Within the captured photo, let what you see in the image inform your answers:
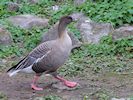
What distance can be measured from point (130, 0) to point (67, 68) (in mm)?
3765

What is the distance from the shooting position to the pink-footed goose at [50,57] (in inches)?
281

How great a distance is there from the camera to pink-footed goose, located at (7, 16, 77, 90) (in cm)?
714

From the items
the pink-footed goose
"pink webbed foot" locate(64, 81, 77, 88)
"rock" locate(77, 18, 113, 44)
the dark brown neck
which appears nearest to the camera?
the pink-footed goose

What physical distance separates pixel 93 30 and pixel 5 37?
1953 millimetres

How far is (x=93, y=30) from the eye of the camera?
10719 mm

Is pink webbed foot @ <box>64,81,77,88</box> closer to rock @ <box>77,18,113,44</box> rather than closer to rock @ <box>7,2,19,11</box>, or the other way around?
rock @ <box>77,18,113,44</box>

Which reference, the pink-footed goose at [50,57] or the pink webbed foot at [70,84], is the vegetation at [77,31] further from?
the pink-footed goose at [50,57]

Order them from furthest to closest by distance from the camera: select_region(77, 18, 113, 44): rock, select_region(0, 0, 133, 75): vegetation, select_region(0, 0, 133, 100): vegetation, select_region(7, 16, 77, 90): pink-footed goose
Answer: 1. select_region(77, 18, 113, 44): rock
2. select_region(0, 0, 133, 75): vegetation
3. select_region(0, 0, 133, 100): vegetation
4. select_region(7, 16, 77, 90): pink-footed goose

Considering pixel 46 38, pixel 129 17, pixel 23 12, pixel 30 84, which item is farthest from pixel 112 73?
pixel 23 12

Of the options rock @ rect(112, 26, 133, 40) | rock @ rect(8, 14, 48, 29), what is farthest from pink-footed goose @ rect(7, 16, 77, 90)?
rock @ rect(8, 14, 48, 29)

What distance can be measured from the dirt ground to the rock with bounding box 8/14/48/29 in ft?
9.89

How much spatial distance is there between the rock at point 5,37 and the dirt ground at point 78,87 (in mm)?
1850

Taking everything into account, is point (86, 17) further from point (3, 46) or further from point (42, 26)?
point (3, 46)

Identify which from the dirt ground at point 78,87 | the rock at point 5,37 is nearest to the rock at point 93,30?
the rock at point 5,37
